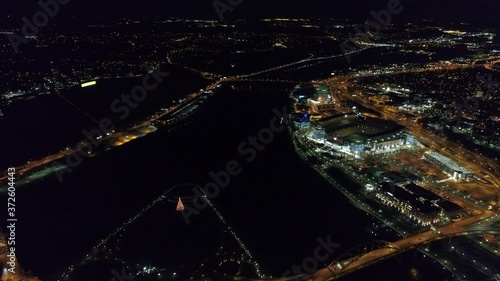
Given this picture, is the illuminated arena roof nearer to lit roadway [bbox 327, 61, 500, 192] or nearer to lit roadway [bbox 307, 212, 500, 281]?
lit roadway [bbox 327, 61, 500, 192]

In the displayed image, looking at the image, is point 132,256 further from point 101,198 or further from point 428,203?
point 428,203

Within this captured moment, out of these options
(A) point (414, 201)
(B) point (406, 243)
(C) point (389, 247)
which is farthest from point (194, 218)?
(A) point (414, 201)

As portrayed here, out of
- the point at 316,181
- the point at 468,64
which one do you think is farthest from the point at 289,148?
the point at 468,64

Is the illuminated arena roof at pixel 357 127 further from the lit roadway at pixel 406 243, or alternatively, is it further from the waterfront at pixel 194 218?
the lit roadway at pixel 406 243

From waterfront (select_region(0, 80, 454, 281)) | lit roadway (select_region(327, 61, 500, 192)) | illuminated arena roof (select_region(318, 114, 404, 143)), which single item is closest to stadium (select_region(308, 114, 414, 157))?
illuminated arena roof (select_region(318, 114, 404, 143))

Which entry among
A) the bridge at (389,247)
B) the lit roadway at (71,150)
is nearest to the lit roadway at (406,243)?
the bridge at (389,247)
